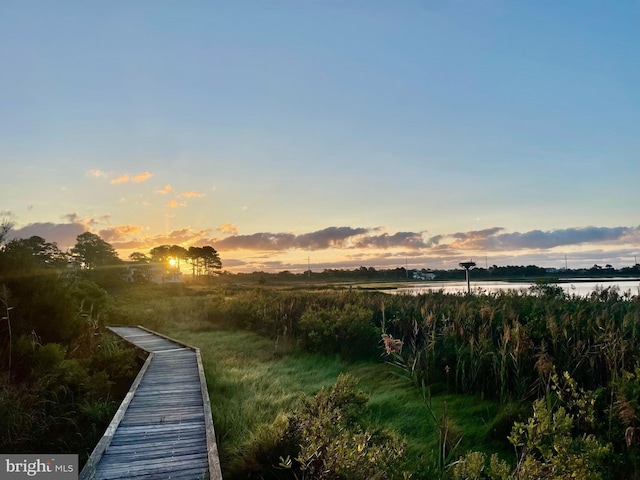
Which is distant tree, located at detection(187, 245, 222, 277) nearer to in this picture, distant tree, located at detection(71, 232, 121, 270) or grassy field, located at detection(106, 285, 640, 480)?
distant tree, located at detection(71, 232, 121, 270)

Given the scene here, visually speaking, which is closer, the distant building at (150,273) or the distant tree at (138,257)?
the distant building at (150,273)

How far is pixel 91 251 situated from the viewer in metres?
49.8

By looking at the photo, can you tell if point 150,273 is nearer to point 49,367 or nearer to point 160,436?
point 49,367

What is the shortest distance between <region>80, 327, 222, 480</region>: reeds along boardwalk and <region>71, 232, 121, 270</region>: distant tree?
45129mm

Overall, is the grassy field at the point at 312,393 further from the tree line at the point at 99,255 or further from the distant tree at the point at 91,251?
the distant tree at the point at 91,251

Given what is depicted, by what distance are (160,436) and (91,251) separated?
49.5 metres

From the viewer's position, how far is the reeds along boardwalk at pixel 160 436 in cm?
476

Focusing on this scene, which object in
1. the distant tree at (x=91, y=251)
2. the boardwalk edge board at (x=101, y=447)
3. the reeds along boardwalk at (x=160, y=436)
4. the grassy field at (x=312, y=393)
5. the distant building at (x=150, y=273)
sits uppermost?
the distant tree at (x=91, y=251)

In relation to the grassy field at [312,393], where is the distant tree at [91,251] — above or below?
above

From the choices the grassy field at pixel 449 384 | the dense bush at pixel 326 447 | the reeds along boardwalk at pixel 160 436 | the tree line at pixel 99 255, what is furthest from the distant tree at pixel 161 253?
the dense bush at pixel 326 447

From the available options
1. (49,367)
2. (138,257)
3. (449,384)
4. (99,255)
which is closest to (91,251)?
(99,255)

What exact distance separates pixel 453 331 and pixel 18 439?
25.3 ft

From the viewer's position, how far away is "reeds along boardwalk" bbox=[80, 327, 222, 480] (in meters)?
4.76

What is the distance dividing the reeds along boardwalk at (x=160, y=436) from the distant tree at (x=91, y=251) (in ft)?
148
